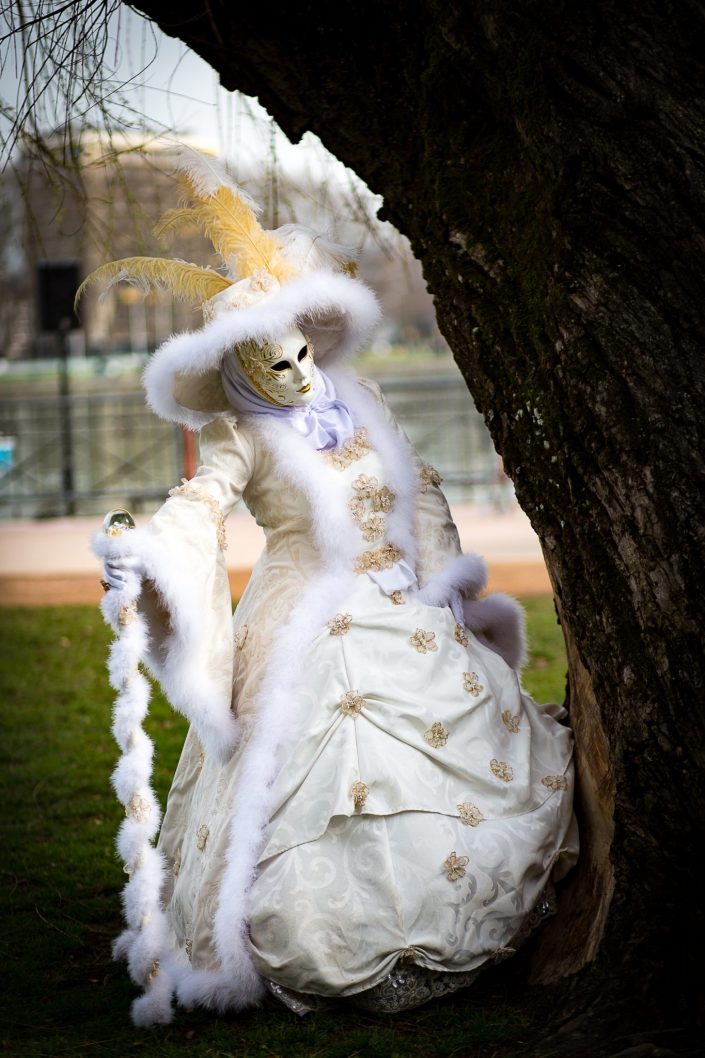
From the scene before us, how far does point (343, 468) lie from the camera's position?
2986 mm

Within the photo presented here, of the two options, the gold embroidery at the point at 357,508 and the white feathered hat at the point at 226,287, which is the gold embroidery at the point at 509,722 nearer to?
the gold embroidery at the point at 357,508

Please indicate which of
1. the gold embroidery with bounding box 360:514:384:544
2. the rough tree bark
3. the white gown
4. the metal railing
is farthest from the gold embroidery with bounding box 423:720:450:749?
the metal railing

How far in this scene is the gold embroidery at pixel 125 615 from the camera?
8.47 feet

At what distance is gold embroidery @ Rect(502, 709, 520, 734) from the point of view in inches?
110

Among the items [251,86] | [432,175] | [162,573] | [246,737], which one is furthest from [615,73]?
[246,737]

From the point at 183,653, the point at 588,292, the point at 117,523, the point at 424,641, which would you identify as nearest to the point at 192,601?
the point at 183,653

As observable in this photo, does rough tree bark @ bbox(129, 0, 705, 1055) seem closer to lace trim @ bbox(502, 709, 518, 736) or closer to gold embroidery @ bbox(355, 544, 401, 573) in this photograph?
lace trim @ bbox(502, 709, 518, 736)

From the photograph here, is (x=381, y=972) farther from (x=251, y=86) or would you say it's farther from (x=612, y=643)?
(x=251, y=86)

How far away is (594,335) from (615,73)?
47 centimetres

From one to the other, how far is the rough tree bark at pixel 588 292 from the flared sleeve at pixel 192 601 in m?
0.67

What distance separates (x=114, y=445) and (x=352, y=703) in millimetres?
12281

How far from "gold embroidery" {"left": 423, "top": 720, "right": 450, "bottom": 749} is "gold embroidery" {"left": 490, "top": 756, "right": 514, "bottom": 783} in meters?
0.12

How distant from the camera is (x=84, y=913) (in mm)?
3656

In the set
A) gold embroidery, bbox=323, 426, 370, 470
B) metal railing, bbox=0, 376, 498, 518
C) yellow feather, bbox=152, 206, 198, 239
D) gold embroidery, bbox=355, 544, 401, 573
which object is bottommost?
gold embroidery, bbox=355, 544, 401, 573
